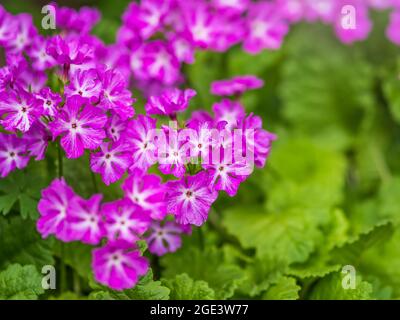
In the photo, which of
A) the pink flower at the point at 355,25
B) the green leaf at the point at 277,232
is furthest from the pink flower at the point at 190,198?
the pink flower at the point at 355,25

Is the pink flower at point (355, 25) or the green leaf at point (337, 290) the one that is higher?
the pink flower at point (355, 25)

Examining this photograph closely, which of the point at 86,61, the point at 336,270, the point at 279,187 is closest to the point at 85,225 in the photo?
the point at 86,61

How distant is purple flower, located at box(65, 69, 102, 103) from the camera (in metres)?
1.47

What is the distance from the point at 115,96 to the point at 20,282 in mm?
520

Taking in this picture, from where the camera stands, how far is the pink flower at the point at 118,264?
1.35 metres

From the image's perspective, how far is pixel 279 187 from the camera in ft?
7.11

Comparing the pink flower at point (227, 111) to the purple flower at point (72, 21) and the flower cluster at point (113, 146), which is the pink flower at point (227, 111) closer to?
the flower cluster at point (113, 146)

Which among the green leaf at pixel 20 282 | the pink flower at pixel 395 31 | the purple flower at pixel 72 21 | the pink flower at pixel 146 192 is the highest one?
the pink flower at pixel 395 31

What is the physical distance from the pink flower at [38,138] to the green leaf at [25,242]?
0.77ft

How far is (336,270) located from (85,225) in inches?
28.8

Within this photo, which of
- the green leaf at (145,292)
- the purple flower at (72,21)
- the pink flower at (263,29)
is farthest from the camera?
the pink flower at (263,29)

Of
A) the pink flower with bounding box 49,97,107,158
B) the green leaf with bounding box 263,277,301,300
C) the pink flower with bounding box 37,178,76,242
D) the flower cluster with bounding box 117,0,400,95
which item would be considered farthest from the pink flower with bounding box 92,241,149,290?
the flower cluster with bounding box 117,0,400,95

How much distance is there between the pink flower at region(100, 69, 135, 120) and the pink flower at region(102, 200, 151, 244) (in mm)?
240

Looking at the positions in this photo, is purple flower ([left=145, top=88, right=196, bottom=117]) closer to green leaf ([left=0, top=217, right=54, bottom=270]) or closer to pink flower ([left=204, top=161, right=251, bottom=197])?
pink flower ([left=204, top=161, right=251, bottom=197])
